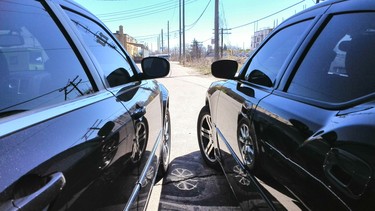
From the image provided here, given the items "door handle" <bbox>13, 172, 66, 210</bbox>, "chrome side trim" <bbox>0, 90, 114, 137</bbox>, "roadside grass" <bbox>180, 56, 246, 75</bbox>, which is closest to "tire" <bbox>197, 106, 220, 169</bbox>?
"chrome side trim" <bbox>0, 90, 114, 137</bbox>

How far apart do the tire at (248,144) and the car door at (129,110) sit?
70 cm

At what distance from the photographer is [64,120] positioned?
4.71ft

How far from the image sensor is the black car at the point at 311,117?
50.9 inches

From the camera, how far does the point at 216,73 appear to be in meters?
3.78

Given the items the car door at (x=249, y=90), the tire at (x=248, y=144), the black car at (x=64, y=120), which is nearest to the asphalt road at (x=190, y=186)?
the car door at (x=249, y=90)

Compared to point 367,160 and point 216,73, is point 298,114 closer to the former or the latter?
point 367,160

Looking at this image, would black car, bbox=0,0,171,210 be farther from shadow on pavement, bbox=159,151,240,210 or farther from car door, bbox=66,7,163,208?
shadow on pavement, bbox=159,151,240,210

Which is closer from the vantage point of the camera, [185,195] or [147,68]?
[147,68]

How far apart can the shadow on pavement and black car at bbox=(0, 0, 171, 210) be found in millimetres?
981

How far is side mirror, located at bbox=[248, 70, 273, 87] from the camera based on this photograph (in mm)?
2756

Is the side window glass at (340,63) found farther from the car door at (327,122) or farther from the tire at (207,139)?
the tire at (207,139)

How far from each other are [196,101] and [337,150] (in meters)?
10.1

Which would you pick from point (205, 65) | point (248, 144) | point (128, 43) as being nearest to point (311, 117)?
point (248, 144)

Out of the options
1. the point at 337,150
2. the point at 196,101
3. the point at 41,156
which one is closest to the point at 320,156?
the point at 337,150
